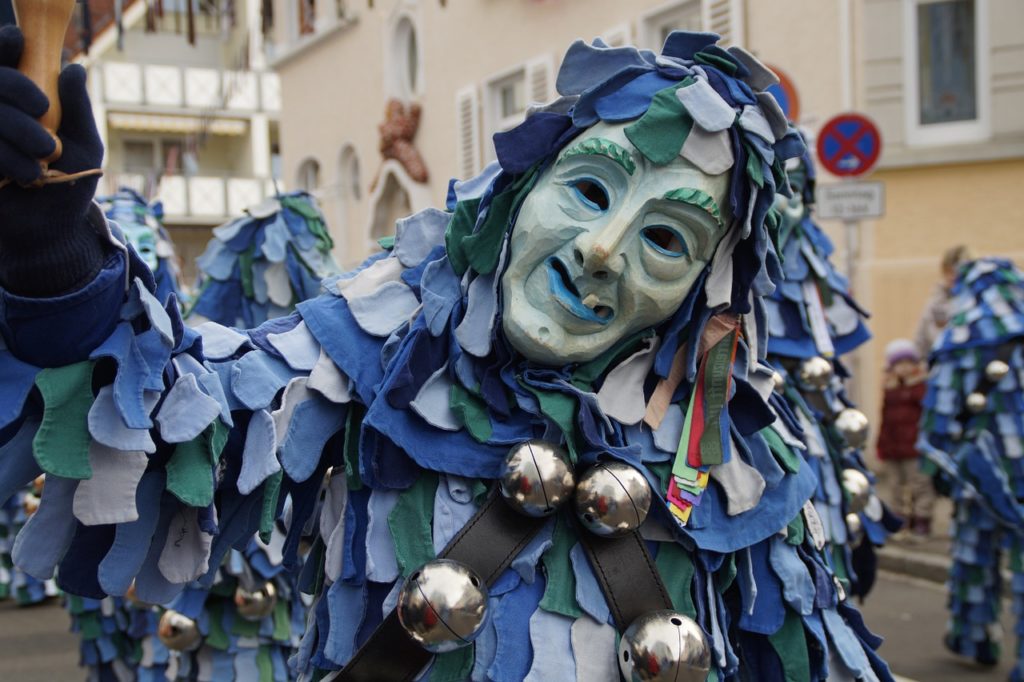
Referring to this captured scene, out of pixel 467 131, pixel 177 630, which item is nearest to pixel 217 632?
pixel 177 630

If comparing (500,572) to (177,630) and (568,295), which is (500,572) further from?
(177,630)

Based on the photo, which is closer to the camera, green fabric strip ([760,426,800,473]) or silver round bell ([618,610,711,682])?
silver round bell ([618,610,711,682])

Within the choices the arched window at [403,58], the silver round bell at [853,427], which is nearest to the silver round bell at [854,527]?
the silver round bell at [853,427]

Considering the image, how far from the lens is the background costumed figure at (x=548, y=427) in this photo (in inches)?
69.3

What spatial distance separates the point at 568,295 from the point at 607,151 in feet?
0.73

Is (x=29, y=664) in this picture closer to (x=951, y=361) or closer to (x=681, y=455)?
(x=951, y=361)

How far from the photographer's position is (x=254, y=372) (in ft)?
5.92

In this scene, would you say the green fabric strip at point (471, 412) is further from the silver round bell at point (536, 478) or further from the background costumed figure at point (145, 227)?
the background costumed figure at point (145, 227)

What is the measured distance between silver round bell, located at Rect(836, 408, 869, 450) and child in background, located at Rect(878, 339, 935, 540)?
13.3 feet

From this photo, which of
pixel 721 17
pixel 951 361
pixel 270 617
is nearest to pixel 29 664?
pixel 270 617

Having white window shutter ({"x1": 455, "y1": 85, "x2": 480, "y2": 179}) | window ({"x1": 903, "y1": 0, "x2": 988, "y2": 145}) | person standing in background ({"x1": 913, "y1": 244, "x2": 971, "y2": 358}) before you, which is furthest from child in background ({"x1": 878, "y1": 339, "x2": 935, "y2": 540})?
white window shutter ({"x1": 455, "y1": 85, "x2": 480, "y2": 179})

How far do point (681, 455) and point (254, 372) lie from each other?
667 mm

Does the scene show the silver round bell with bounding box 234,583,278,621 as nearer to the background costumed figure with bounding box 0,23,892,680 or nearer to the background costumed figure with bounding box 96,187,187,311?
the background costumed figure with bounding box 96,187,187,311

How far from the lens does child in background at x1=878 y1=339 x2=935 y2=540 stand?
25.6 ft
